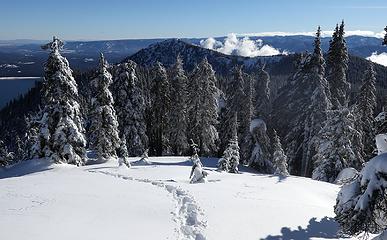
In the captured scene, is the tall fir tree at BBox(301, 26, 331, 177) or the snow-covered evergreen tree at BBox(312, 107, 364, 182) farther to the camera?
the tall fir tree at BBox(301, 26, 331, 177)

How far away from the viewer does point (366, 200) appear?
862cm

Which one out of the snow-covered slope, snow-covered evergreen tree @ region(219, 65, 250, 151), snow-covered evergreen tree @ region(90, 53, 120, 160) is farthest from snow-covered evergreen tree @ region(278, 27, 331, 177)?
snow-covered evergreen tree @ region(90, 53, 120, 160)

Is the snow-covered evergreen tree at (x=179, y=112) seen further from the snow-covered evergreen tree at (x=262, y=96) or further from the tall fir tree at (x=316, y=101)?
the tall fir tree at (x=316, y=101)

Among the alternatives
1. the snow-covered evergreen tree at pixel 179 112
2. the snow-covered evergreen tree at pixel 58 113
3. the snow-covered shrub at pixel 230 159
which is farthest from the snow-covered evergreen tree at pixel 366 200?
the snow-covered evergreen tree at pixel 179 112

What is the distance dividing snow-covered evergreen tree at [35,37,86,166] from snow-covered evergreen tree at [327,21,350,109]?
85.1 ft

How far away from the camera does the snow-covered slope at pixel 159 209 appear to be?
46.9ft

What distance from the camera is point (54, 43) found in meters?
32.1

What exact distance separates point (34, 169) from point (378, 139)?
28.0 m

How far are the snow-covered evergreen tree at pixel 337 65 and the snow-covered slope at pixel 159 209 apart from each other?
18058 mm

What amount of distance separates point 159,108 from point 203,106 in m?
6.92

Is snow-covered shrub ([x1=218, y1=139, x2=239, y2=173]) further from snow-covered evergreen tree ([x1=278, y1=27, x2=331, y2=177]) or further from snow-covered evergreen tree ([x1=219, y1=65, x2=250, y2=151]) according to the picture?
snow-covered evergreen tree ([x1=219, y1=65, x2=250, y2=151])

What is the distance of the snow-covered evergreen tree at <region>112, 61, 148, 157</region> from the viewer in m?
45.2

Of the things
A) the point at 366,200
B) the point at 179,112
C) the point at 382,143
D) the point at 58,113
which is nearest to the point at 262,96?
the point at 179,112

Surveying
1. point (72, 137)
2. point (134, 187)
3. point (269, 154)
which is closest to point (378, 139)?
point (134, 187)
